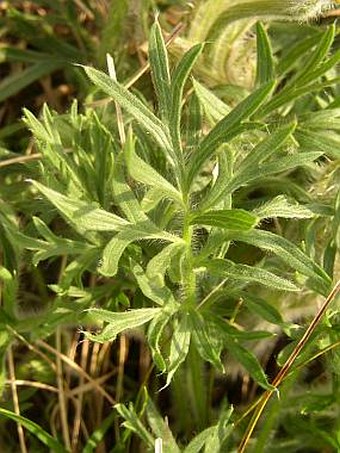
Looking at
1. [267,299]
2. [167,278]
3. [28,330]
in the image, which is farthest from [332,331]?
[28,330]

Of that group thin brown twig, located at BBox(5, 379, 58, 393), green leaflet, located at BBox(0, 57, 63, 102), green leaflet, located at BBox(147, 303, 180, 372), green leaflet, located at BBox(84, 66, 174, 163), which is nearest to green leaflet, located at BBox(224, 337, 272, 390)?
green leaflet, located at BBox(147, 303, 180, 372)

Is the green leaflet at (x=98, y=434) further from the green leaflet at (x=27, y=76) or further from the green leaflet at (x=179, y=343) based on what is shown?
the green leaflet at (x=27, y=76)

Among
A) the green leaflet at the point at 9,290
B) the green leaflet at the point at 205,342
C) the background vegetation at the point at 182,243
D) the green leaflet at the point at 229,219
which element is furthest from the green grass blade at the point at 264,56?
the green leaflet at the point at 9,290

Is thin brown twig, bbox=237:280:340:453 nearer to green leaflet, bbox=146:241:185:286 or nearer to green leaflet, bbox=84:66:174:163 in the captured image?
green leaflet, bbox=146:241:185:286

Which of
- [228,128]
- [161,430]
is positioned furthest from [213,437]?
[228,128]

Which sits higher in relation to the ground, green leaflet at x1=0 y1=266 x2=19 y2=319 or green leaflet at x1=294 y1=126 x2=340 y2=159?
green leaflet at x1=294 y1=126 x2=340 y2=159

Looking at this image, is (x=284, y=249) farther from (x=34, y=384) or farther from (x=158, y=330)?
(x=34, y=384)
